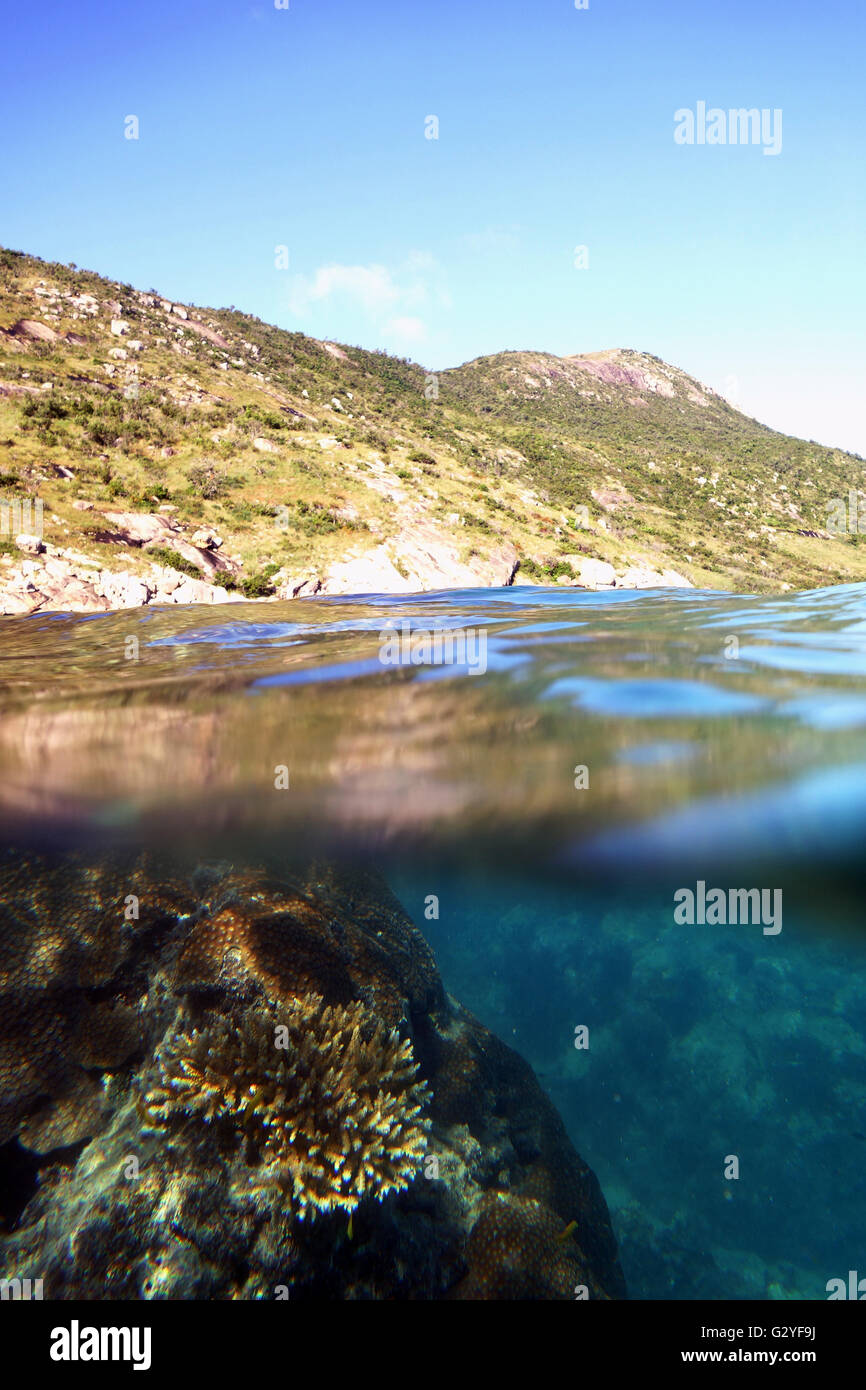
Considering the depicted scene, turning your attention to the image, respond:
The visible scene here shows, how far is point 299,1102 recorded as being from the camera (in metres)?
4.37

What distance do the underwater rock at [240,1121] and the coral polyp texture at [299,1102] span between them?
0.02 m

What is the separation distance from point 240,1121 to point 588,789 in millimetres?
3719

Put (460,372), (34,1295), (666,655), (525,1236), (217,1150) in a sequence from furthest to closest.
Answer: (460,372) < (666,655) < (525,1236) < (217,1150) < (34,1295)

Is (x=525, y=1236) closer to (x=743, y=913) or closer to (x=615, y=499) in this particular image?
(x=743, y=913)

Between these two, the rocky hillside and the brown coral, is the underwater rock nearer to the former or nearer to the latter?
the brown coral

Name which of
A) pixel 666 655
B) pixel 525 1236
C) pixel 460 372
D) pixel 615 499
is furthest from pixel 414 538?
pixel 460 372

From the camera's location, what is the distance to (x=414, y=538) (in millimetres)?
26750

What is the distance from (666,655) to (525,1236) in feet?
20.6
